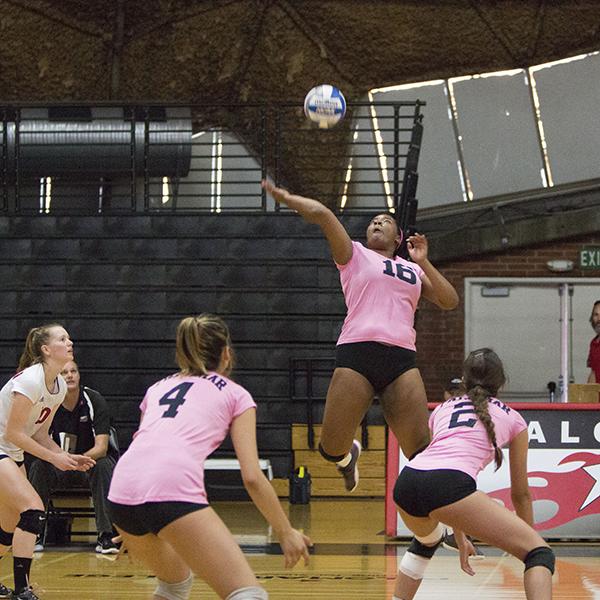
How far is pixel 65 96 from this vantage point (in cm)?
1845

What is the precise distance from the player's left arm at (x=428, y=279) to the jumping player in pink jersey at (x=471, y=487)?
4.48ft

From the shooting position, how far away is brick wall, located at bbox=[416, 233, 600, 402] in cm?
1734

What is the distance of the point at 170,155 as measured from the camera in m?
17.0

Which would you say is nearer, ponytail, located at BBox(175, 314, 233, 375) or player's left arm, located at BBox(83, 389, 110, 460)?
ponytail, located at BBox(175, 314, 233, 375)

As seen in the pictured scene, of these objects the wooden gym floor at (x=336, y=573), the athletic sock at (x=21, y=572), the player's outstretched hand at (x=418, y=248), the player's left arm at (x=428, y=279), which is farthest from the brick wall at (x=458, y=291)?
the athletic sock at (x=21, y=572)

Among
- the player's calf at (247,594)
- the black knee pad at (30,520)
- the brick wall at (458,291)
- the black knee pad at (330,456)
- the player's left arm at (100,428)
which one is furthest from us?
the brick wall at (458,291)

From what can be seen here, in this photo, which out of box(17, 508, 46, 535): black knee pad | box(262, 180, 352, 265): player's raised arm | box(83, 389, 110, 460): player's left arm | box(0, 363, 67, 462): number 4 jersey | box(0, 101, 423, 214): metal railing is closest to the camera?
box(262, 180, 352, 265): player's raised arm

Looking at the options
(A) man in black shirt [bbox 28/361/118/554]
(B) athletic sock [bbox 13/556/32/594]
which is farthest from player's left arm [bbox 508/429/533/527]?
(A) man in black shirt [bbox 28/361/118/554]

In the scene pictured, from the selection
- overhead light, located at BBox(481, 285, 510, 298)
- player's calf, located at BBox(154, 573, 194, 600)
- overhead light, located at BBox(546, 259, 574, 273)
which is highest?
overhead light, located at BBox(546, 259, 574, 273)

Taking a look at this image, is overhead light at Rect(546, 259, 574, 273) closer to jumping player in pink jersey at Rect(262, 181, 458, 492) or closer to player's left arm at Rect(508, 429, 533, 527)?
jumping player in pink jersey at Rect(262, 181, 458, 492)

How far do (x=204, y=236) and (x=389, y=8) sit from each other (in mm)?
6166

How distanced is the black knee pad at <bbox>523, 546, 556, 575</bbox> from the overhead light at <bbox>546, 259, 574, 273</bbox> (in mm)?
12410

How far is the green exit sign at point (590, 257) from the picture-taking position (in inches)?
674

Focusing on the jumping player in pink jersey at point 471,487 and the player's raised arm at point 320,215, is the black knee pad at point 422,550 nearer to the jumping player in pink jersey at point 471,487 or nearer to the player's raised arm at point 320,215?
the jumping player in pink jersey at point 471,487
